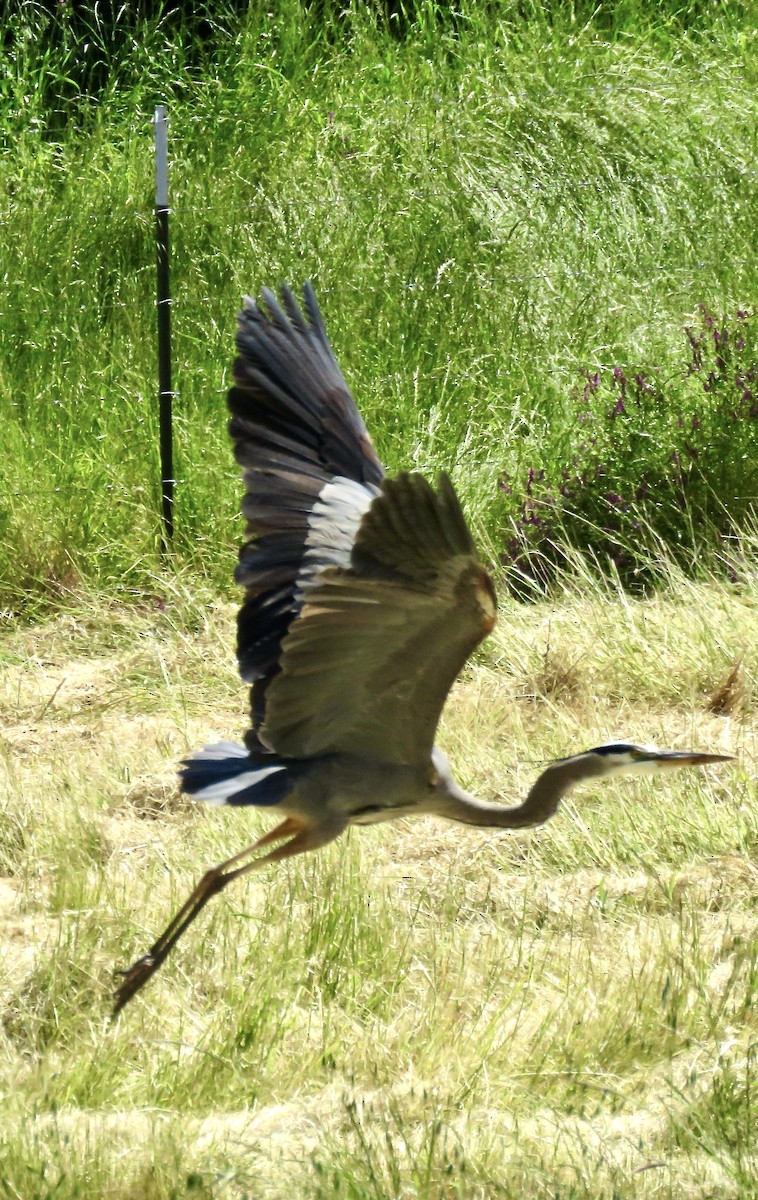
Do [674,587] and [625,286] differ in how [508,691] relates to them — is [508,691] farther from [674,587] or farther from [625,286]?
[625,286]

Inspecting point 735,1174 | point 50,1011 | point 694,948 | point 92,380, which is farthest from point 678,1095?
point 92,380

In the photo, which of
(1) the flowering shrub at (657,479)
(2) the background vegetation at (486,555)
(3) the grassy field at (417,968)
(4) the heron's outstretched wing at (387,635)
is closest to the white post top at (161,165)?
(2) the background vegetation at (486,555)

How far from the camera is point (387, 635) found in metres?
3.22

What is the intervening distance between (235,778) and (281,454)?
0.77 metres

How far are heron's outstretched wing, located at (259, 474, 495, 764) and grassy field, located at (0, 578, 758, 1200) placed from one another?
0.65 metres

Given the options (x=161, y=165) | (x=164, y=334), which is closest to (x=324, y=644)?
(x=164, y=334)

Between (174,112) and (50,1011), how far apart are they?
285 inches

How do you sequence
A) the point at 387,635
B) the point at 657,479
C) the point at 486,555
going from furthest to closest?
the point at 657,479 < the point at 486,555 < the point at 387,635

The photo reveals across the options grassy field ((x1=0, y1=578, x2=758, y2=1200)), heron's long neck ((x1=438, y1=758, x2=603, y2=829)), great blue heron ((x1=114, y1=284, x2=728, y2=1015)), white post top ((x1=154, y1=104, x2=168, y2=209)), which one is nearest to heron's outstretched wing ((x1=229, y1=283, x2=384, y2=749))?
great blue heron ((x1=114, y1=284, x2=728, y2=1015))

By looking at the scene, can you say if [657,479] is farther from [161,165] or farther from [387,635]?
[387,635]

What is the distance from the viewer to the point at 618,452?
671 centimetres

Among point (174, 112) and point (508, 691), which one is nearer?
point (508, 691)

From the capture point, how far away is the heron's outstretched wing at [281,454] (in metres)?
3.69

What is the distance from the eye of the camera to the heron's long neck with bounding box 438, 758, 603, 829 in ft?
11.7
